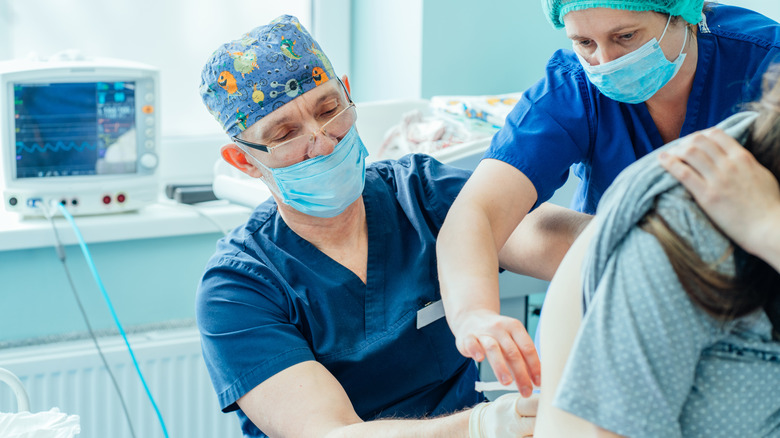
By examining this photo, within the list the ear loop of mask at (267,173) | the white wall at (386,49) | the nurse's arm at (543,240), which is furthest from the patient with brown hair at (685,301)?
the white wall at (386,49)

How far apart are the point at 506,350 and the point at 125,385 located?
157 cm

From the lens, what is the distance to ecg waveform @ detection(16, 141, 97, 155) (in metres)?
2.13

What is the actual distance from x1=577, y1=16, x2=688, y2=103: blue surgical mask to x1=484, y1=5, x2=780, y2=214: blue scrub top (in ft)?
0.23

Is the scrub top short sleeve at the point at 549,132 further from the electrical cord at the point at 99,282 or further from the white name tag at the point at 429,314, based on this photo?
the electrical cord at the point at 99,282

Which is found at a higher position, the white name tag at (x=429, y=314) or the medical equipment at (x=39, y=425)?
the white name tag at (x=429, y=314)

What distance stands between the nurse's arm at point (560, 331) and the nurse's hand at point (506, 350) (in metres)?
0.12

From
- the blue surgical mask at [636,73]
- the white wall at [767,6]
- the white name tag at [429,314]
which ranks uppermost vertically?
the white wall at [767,6]

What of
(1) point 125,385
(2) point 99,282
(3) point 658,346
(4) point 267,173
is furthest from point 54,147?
(3) point 658,346

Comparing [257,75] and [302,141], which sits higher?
[257,75]

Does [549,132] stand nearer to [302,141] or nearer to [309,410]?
[302,141]

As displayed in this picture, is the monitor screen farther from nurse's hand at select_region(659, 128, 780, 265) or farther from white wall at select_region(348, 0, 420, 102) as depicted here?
nurse's hand at select_region(659, 128, 780, 265)

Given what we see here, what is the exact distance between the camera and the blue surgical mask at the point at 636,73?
125 centimetres

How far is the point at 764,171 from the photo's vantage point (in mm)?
763

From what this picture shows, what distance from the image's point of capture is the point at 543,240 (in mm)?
1502
